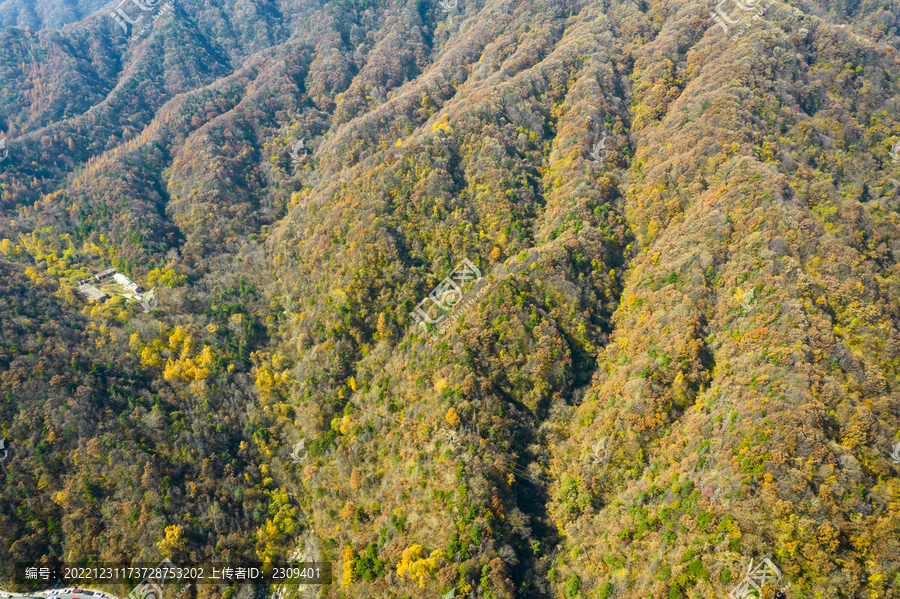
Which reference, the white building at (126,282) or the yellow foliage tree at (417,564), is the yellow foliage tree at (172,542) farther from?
the white building at (126,282)

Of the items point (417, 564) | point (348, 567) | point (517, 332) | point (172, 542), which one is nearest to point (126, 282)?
point (172, 542)

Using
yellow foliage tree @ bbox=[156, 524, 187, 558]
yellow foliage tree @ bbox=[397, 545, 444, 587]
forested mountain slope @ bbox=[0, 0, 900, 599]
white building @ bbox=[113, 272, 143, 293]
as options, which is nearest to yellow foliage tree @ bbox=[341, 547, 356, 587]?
Answer: forested mountain slope @ bbox=[0, 0, 900, 599]

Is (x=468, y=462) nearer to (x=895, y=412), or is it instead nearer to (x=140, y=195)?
(x=895, y=412)

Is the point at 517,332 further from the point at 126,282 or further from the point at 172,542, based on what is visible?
the point at 126,282

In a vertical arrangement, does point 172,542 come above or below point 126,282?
below

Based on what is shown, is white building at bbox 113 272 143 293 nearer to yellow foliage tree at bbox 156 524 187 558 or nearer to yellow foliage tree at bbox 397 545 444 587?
yellow foliage tree at bbox 156 524 187 558

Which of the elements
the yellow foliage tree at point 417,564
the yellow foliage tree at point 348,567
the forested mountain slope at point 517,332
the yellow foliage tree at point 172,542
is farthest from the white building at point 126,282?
the yellow foliage tree at point 417,564

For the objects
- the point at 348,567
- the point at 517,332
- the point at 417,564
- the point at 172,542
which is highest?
the point at 517,332

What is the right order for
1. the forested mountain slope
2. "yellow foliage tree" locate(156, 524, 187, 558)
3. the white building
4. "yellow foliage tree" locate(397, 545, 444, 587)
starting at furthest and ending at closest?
the white building, "yellow foliage tree" locate(156, 524, 187, 558), "yellow foliage tree" locate(397, 545, 444, 587), the forested mountain slope

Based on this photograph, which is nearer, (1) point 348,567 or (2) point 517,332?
(1) point 348,567
